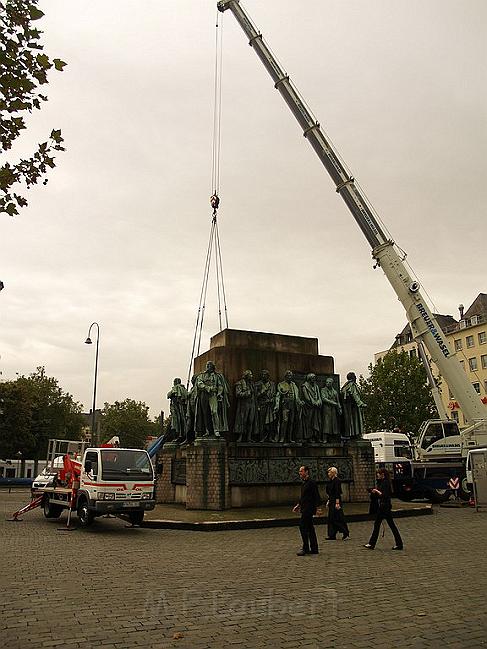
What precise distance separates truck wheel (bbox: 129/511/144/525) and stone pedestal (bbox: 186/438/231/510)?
2.57 m

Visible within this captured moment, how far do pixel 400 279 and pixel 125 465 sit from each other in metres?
14.4

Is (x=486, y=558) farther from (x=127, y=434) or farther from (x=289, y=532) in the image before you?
(x=127, y=434)

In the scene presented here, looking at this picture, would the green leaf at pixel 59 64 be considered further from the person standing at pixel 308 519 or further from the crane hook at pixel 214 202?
the crane hook at pixel 214 202

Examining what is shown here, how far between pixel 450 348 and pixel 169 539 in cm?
1497

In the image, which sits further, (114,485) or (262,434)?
(262,434)

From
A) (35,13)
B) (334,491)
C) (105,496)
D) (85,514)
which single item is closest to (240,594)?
(334,491)

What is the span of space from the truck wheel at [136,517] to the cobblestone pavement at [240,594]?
7.97ft

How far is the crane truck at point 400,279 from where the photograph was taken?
2436 centimetres

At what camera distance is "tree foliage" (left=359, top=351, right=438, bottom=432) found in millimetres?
54500

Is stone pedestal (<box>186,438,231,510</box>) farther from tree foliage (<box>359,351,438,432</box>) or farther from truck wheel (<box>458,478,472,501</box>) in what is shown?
tree foliage (<box>359,351,438,432</box>)

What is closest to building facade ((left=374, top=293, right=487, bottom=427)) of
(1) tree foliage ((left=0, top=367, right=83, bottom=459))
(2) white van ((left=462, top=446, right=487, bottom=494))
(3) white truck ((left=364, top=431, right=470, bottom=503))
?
(1) tree foliage ((left=0, top=367, right=83, bottom=459))

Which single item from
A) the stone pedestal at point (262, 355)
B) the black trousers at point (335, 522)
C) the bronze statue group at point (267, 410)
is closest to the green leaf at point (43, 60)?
the black trousers at point (335, 522)

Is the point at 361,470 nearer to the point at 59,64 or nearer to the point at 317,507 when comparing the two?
the point at 317,507

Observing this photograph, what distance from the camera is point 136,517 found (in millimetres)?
16172
